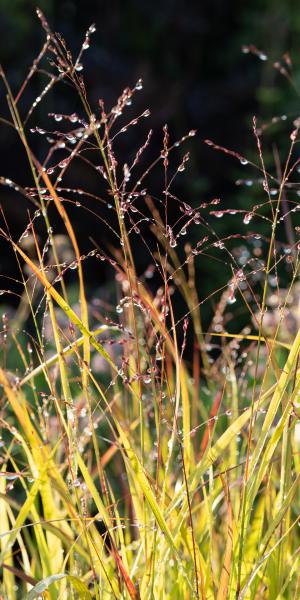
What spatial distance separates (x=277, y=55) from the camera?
24.1 feet

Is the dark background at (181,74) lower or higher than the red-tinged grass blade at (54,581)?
higher

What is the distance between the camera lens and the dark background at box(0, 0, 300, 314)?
632cm

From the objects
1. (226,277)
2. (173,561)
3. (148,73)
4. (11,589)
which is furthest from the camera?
(148,73)

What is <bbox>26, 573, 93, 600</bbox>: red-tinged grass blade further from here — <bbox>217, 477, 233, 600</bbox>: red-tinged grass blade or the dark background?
the dark background

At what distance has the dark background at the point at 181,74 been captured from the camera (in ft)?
20.7

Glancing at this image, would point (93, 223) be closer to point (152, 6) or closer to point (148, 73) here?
point (148, 73)

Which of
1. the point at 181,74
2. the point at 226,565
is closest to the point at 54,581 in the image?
the point at 226,565

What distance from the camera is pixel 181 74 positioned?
7.39 metres

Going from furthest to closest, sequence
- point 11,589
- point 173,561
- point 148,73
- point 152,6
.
→ 1. point 152,6
2. point 148,73
3. point 11,589
4. point 173,561

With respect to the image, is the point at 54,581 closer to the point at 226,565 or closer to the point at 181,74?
the point at 226,565

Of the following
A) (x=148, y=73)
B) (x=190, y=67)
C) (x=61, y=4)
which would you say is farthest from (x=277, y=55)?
(x=61, y=4)

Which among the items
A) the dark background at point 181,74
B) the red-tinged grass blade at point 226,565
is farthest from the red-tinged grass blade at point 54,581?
the dark background at point 181,74

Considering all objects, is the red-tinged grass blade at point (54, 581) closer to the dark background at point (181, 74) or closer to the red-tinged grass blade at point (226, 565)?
the red-tinged grass blade at point (226, 565)

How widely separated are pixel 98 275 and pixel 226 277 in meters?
1.15
